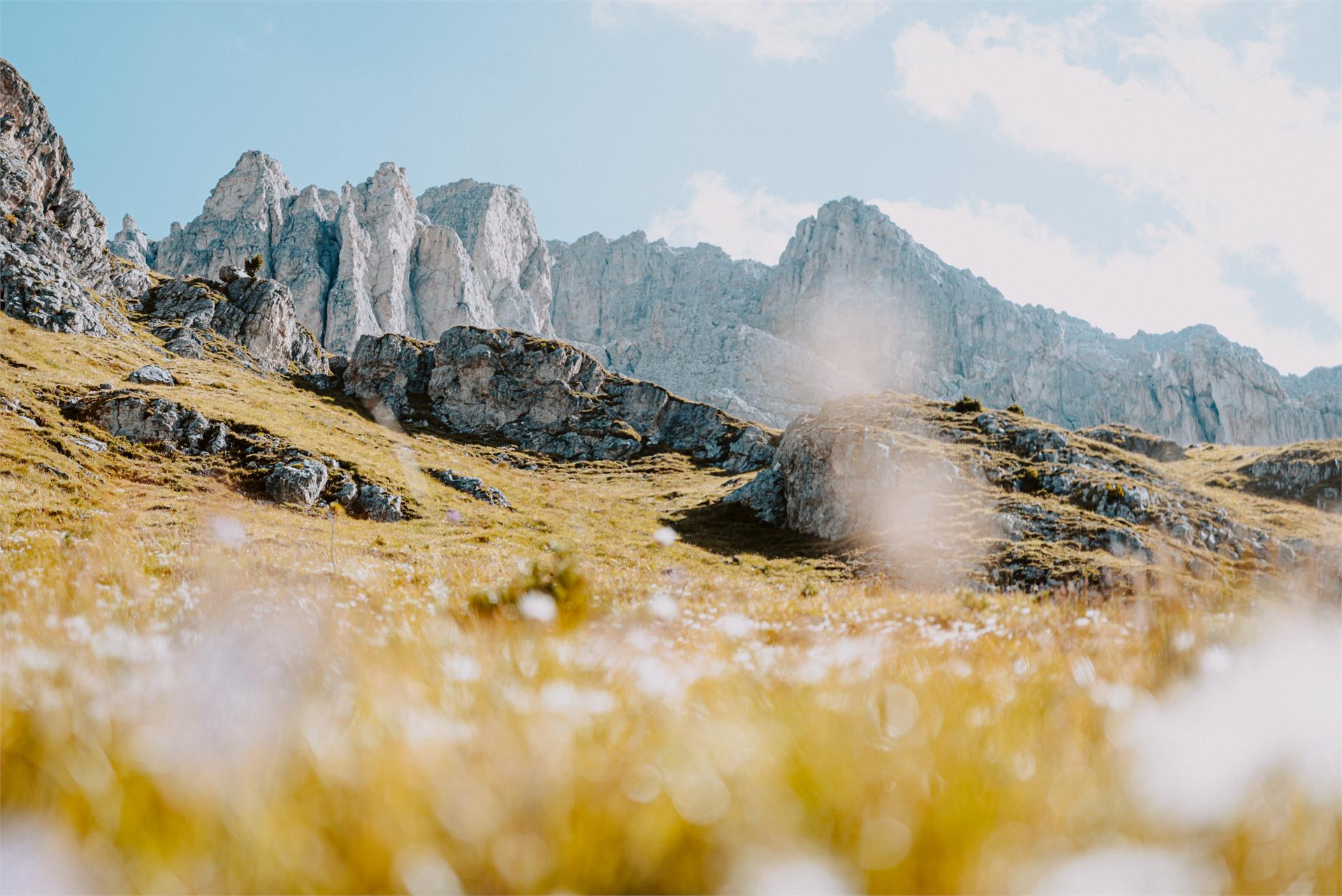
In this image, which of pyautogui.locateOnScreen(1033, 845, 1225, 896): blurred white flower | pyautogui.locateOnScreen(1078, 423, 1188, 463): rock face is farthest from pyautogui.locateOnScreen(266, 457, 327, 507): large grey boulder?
pyautogui.locateOnScreen(1078, 423, 1188, 463): rock face

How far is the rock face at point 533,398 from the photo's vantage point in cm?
10619

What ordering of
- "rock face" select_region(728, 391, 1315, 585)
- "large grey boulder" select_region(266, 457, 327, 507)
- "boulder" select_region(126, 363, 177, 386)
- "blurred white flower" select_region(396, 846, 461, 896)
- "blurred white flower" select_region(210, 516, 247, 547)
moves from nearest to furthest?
"blurred white flower" select_region(396, 846, 461, 896)
"blurred white flower" select_region(210, 516, 247, 547)
"rock face" select_region(728, 391, 1315, 585)
"large grey boulder" select_region(266, 457, 327, 507)
"boulder" select_region(126, 363, 177, 386)

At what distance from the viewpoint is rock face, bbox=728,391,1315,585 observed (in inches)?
1465

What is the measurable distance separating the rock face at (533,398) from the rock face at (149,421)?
53.9 metres

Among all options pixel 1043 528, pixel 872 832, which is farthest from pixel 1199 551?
pixel 872 832

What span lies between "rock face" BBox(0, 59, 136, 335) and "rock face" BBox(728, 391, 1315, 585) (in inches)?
3175

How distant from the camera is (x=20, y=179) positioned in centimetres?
9806

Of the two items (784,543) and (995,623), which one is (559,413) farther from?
(995,623)

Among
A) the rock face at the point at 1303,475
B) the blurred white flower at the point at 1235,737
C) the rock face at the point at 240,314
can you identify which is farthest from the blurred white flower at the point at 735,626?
the rock face at the point at 240,314

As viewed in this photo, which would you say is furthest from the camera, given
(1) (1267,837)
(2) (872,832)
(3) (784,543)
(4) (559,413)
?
(4) (559,413)

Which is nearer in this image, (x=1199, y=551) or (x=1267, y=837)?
(x=1267, y=837)

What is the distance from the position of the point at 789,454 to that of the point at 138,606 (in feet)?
184

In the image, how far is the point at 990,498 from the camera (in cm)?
4375

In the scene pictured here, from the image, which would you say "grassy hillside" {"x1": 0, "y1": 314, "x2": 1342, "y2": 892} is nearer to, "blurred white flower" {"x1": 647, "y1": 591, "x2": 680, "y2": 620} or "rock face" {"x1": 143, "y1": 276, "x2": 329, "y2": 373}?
"blurred white flower" {"x1": 647, "y1": 591, "x2": 680, "y2": 620}
